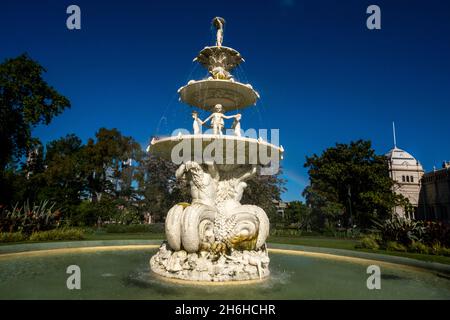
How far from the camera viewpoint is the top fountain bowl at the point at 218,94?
30.7ft

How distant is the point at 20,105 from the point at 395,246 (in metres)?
30.5

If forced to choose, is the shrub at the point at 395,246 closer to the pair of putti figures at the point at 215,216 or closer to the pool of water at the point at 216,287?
the pool of water at the point at 216,287

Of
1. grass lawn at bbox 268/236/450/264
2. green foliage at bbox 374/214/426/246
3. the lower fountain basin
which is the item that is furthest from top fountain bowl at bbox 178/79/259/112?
green foliage at bbox 374/214/426/246

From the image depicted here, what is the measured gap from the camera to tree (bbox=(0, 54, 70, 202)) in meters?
26.5

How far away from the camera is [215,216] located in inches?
331

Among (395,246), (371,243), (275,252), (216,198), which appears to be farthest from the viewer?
(371,243)

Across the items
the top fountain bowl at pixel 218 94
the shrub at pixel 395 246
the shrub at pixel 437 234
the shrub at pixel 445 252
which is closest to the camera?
the top fountain bowl at pixel 218 94

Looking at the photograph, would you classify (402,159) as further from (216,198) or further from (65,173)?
(216,198)

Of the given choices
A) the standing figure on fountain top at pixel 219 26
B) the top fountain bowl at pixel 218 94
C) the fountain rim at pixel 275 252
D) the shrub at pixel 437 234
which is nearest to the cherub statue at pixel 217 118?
the top fountain bowl at pixel 218 94

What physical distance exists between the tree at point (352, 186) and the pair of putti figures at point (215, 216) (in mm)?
25330

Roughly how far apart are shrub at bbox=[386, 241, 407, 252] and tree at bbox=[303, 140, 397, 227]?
18264 millimetres

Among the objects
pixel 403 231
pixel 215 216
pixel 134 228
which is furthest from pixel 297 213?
pixel 215 216

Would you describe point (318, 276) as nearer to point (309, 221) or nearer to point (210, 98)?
point (210, 98)
